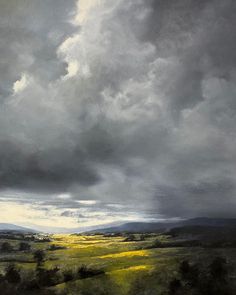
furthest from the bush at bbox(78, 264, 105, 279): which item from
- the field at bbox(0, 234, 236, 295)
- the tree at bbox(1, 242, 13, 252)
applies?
the tree at bbox(1, 242, 13, 252)

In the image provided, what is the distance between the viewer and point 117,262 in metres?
57.6

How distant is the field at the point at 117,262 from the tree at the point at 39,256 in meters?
0.58

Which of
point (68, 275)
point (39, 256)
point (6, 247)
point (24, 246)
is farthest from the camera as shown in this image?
point (24, 246)

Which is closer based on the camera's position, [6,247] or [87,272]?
[87,272]

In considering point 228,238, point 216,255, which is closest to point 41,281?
point 216,255

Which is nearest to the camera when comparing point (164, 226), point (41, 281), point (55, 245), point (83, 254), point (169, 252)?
point (41, 281)

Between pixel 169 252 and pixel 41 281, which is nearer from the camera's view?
pixel 41 281

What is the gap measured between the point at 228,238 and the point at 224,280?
13.0 m

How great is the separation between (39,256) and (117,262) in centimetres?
1411

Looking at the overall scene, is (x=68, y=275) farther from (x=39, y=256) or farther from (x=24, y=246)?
(x=24, y=246)

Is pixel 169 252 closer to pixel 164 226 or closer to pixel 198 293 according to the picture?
pixel 198 293

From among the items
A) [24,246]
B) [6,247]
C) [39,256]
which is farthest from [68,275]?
[6,247]

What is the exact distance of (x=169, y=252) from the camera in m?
58.1

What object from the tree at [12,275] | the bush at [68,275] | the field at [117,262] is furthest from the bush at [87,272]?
the tree at [12,275]
